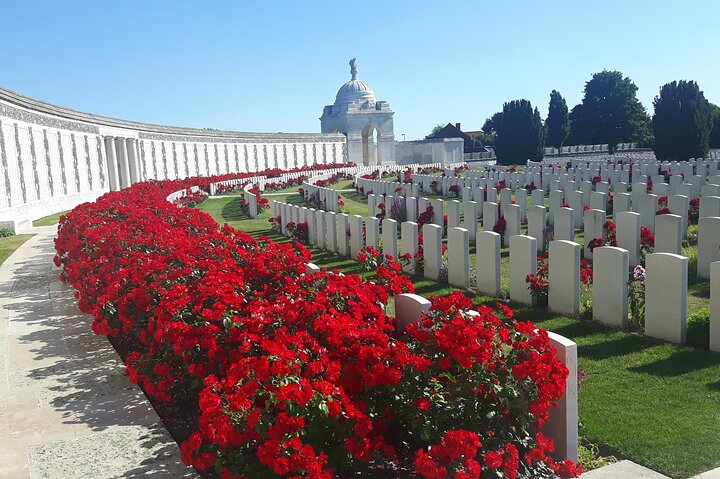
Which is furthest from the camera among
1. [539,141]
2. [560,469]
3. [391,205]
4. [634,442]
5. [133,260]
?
[539,141]

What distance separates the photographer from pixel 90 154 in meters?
30.0

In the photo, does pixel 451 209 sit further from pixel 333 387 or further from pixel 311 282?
pixel 333 387

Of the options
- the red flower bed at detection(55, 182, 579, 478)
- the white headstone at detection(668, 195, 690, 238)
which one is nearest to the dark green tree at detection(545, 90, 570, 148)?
the white headstone at detection(668, 195, 690, 238)

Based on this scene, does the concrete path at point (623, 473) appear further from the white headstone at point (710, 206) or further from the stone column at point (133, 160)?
the stone column at point (133, 160)

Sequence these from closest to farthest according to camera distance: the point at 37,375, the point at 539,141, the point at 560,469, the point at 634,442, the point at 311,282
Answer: the point at 560,469 < the point at 634,442 < the point at 311,282 < the point at 37,375 < the point at 539,141

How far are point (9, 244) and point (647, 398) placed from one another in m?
14.8

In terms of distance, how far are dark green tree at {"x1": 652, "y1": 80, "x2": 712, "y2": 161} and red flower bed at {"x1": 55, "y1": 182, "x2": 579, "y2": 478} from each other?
135 ft

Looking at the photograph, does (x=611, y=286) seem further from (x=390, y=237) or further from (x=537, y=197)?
(x=537, y=197)

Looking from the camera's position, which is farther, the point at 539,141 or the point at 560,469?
the point at 539,141

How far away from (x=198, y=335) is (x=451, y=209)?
906cm

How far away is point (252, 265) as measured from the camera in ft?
19.3

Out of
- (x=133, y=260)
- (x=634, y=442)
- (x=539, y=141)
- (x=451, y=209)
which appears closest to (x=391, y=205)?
(x=451, y=209)

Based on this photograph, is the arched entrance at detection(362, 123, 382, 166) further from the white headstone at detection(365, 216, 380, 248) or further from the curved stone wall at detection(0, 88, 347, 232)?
A: the white headstone at detection(365, 216, 380, 248)

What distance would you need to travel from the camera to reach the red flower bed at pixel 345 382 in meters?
3.04
